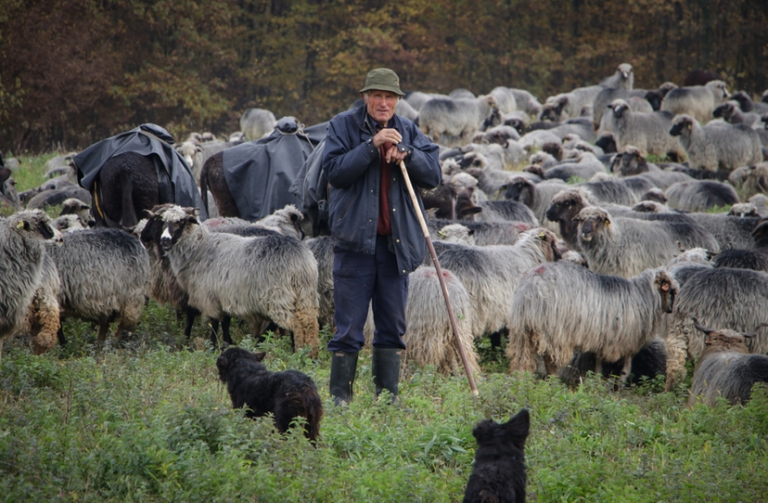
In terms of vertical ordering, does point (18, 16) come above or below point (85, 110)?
above

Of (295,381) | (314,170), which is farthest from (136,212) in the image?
(295,381)

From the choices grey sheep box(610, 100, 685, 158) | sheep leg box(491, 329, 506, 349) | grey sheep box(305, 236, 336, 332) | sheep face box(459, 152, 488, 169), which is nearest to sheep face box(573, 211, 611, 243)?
sheep leg box(491, 329, 506, 349)

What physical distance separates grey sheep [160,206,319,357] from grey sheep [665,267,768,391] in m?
3.31

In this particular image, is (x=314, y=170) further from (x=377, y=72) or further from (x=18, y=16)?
(x=18, y=16)

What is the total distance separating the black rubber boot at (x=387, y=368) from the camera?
545 centimetres

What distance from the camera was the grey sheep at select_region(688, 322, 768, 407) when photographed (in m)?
5.87

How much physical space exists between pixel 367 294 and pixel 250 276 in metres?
2.51

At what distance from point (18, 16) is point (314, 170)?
19262 mm

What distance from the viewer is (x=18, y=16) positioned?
73.5ft

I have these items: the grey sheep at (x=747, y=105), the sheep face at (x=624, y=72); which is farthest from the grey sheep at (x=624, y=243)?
the sheep face at (x=624, y=72)

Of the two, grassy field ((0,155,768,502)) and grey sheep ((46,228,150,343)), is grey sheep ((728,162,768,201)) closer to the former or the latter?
grassy field ((0,155,768,502))

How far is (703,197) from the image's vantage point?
14312 millimetres

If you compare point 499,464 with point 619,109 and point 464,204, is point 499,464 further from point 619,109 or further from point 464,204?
point 619,109

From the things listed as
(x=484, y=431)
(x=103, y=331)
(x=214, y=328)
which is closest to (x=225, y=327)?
(x=214, y=328)
